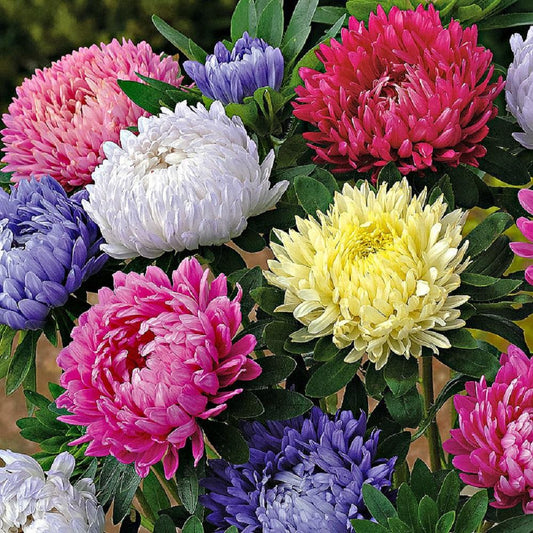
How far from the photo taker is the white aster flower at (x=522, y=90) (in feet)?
2.08

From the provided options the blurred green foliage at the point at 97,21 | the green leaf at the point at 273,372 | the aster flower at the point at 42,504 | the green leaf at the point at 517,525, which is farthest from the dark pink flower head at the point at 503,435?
the blurred green foliage at the point at 97,21

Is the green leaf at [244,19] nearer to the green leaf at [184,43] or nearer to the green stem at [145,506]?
the green leaf at [184,43]

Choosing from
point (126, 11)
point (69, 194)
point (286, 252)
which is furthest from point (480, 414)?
point (126, 11)

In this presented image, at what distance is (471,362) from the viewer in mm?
552

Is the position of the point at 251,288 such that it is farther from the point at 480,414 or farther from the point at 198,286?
the point at 480,414

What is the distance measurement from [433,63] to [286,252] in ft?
0.56

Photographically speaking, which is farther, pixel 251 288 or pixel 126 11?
pixel 126 11

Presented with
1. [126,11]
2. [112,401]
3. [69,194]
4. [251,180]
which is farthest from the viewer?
[126,11]

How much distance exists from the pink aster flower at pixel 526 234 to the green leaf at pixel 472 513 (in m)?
0.13

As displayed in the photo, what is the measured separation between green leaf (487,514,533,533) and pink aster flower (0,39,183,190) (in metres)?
0.42

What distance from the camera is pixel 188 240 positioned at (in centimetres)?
61

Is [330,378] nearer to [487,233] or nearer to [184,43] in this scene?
[487,233]

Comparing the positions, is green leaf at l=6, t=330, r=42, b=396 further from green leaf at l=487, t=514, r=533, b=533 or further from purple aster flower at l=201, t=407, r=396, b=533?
green leaf at l=487, t=514, r=533, b=533

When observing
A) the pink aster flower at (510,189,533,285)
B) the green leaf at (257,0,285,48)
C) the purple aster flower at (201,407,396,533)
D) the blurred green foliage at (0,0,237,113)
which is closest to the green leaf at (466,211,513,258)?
the pink aster flower at (510,189,533,285)
